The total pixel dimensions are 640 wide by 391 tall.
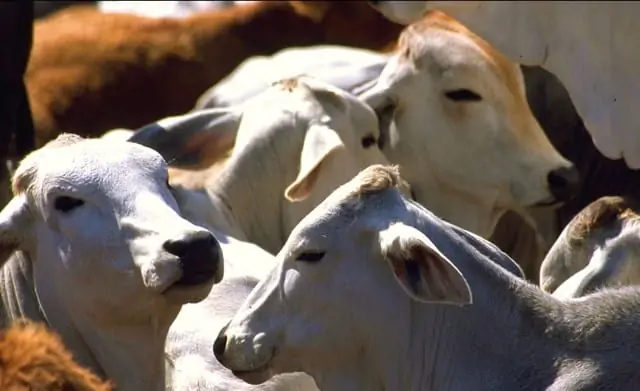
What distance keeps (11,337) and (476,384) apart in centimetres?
103

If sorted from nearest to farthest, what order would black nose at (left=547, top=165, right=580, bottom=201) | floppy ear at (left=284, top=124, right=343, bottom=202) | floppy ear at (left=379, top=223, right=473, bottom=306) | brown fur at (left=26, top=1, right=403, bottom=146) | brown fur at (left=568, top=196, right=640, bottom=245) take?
1. floppy ear at (left=379, top=223, right=473, bottom=306)
2. brown fur at (left=568, top=196, right=640, bottom=245)
3. floppy ear at (left=284, top=124, right=343, bottom=202)
4. black nose at (left=547, top=165, right=580, bottom=201)
5. brown fur at (left=26, top=1, right=403, bottom=146)

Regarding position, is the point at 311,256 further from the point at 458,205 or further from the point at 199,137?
the point at 458,205

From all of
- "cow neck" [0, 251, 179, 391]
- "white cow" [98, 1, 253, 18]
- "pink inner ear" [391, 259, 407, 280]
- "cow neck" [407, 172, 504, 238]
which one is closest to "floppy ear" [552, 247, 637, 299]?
"pink inner ear" [391, 259, 407, 280]

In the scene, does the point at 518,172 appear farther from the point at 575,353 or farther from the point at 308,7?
the point at 308,7

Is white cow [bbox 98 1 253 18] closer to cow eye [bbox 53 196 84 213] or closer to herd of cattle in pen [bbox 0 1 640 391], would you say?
herd of cattle in pen [bbox 0 1 640 391]

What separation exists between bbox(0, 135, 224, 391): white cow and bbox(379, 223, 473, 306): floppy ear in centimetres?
59

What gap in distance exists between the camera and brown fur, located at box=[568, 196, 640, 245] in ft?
16.3

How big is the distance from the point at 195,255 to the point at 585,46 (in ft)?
7.50

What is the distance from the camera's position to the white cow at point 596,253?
15.9ft

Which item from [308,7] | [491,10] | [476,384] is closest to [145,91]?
[308,7]

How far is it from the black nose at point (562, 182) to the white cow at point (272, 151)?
58 centimetres

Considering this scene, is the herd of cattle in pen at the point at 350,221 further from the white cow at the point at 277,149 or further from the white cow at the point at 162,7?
the white cow at the point at 162,7

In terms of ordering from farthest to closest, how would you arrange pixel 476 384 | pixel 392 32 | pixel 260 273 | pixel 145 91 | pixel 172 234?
pixel 392 32, pixel 145 91, pixel 260 273, pixel 172 234, pixel 476 384

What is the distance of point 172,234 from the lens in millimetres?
4586
